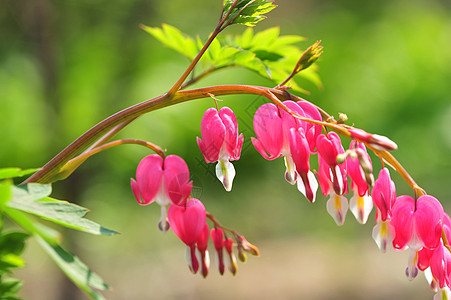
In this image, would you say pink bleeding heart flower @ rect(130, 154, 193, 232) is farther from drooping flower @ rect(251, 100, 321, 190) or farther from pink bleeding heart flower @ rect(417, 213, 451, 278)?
pink bleeding heart flower @ rect(417, 213, 451, 278)

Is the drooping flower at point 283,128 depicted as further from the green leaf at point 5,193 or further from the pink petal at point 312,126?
the green leaf at point 5,193

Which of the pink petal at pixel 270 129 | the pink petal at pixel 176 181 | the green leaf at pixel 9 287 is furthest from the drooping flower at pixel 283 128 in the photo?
the green leaf at pixel 9 287

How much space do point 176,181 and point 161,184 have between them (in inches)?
0.7

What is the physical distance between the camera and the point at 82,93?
12.5ft

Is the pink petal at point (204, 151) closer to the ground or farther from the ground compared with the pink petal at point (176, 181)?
farther from the ground

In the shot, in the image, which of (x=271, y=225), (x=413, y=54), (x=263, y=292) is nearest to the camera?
(x=413, y=54)

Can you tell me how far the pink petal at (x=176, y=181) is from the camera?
609 millimetres

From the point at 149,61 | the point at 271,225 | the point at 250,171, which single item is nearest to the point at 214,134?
the point at 250,171

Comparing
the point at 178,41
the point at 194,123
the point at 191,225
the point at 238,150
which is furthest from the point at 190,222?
the point at 194,123

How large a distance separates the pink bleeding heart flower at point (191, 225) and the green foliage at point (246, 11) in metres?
0.22

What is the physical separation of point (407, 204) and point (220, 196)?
4.16m

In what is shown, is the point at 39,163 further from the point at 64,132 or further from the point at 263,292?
the point at 263,292

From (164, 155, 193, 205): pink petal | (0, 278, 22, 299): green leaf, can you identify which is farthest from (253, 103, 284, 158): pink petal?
(0, 278, 22, 299): green leaf

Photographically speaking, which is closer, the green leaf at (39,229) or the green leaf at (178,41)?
the green leaf at (39,229)
